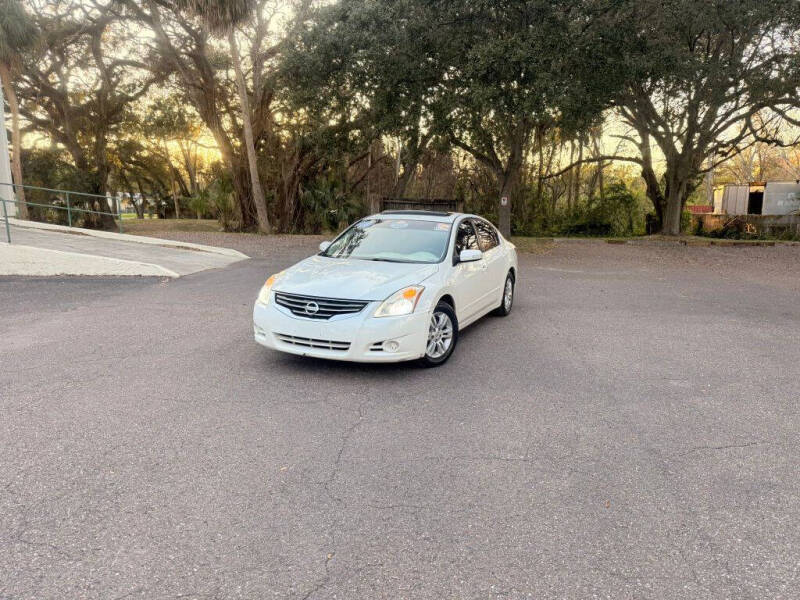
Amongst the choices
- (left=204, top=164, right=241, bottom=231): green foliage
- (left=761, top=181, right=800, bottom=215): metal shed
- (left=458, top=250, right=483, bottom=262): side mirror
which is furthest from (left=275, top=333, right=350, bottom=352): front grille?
(left=761, top=181, right=800, bottom=215): metal shed

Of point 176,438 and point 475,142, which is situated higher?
point 475,142

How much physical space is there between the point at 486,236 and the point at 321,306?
3.40 meters

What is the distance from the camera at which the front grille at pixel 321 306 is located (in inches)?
220

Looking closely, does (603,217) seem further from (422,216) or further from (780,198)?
(422,216)

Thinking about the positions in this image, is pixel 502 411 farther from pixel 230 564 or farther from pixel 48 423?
pixel 48 423

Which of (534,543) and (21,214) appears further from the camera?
(21,214)

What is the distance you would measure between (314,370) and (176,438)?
183 cm

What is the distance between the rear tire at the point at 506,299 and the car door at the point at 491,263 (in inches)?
9.8

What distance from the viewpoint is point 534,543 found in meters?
3.09

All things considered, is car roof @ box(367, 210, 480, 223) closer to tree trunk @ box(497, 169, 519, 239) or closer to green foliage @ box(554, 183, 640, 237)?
tree trunk @ box(497, 169, 519, 239)

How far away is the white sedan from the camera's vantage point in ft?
18.2

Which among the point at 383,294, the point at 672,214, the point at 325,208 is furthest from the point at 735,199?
the point at 383,294

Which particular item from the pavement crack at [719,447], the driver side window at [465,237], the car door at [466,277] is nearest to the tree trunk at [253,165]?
the driver side window at [465,237]

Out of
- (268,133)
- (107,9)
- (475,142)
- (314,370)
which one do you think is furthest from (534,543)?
(107,9)
